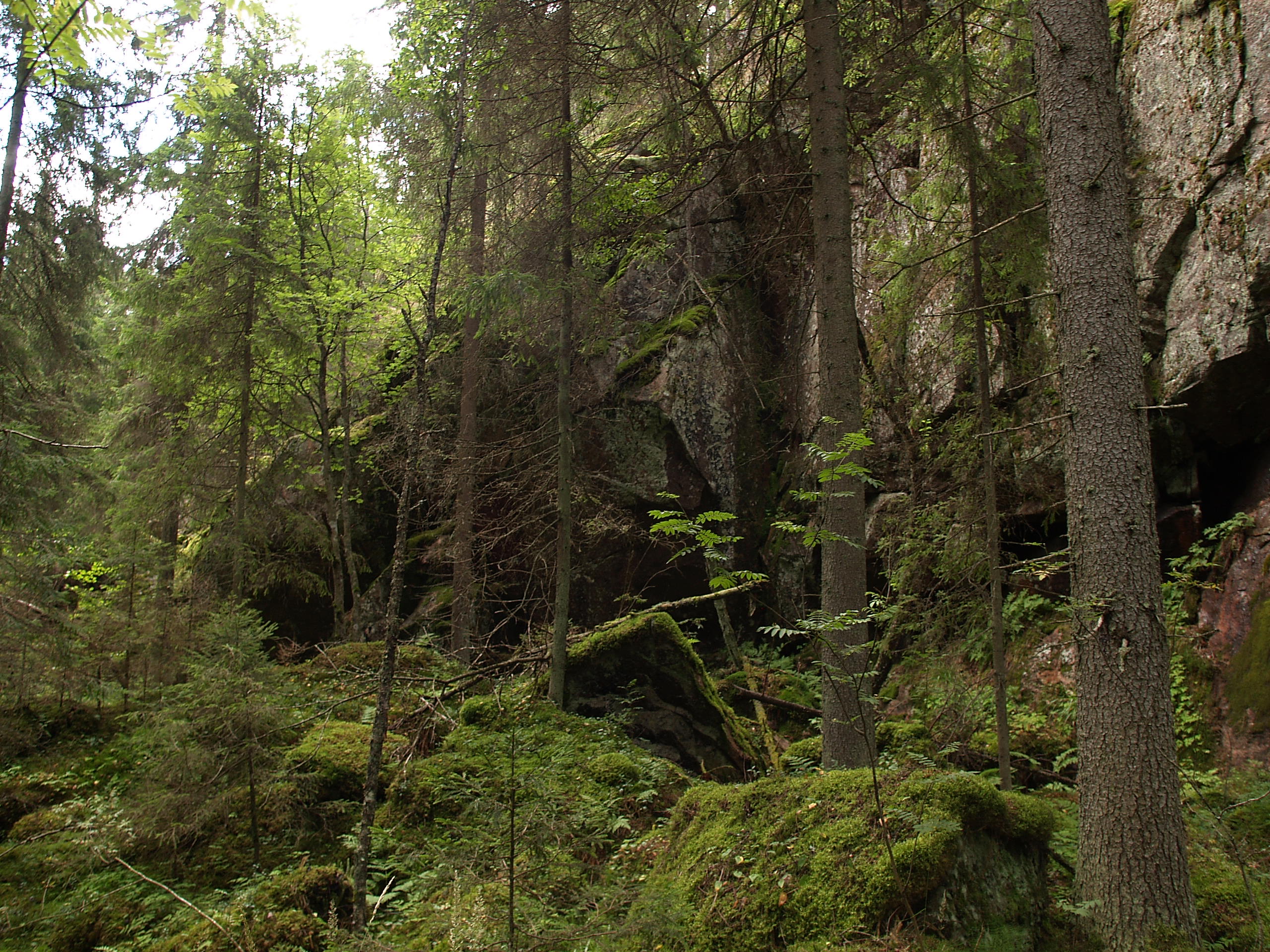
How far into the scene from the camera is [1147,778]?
358 cm

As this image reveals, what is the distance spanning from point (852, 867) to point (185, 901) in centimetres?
410

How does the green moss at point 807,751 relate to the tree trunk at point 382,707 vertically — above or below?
below

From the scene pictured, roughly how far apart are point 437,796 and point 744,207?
34.7 feet

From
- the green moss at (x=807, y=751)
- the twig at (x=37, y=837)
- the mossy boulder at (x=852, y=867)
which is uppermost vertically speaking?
the mossy boulder at (x=852, y=867)

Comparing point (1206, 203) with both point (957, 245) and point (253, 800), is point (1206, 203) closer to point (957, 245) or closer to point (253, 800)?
point (957, 245)

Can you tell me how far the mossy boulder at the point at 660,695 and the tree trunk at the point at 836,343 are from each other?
200 cm

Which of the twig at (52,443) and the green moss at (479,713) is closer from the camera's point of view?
the twig at (52,443)

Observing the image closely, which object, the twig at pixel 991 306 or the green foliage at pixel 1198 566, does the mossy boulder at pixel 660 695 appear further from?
the green foliage at pixel 1198 566

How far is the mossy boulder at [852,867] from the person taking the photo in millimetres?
2990

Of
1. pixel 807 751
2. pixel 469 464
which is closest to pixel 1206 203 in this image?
pixel 807 751

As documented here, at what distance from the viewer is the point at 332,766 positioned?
6559 mm

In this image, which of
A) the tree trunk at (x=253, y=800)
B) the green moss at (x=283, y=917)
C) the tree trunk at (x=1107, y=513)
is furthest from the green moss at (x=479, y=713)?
the tree trunk at (x=1107, y=513)

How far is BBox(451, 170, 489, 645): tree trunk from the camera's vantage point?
9242 mm

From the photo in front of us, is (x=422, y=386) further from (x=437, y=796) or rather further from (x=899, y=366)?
(x=899, y=366)
